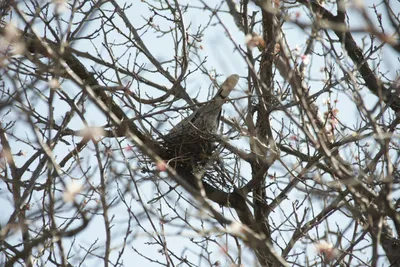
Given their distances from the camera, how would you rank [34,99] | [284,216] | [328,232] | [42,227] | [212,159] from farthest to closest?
[212,159] → [284,216] → [34,99] → [42,227] → [328,232]

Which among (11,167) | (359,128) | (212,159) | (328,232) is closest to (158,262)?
(212,159)

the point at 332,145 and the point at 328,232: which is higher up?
the point at 332,145

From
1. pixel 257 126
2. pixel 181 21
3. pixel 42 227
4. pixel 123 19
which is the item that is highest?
pixel 123 19

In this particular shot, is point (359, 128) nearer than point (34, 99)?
No

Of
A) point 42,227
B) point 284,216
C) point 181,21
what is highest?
point 181,21

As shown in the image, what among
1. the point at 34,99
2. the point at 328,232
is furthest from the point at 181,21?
the point at 328,232

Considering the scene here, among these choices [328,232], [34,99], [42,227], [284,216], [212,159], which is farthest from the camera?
[212,159]

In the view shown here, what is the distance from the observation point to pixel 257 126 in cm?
467

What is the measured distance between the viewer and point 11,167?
408 cm

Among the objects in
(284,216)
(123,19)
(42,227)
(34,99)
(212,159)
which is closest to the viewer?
(42,227)

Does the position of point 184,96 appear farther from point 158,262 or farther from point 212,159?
point 158,262

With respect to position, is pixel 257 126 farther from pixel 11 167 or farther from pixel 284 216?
pixel 11 167

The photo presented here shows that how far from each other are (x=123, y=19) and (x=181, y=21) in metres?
0.66

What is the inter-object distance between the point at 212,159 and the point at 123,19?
151 cm
